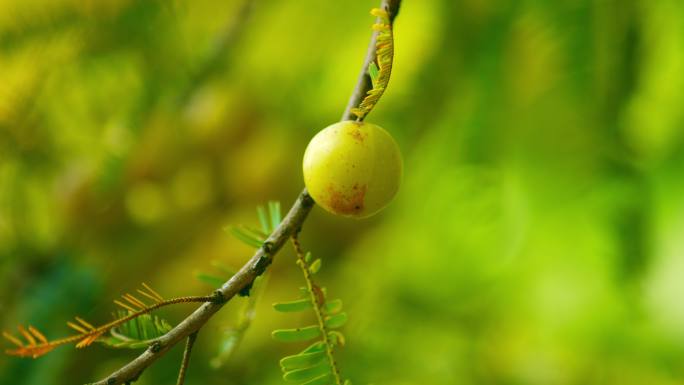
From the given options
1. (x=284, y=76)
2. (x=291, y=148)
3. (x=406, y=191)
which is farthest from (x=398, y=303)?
(x=284, y=76)

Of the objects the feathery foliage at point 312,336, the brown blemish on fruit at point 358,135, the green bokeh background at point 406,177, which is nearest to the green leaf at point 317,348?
the feathery foliage at point 312,336

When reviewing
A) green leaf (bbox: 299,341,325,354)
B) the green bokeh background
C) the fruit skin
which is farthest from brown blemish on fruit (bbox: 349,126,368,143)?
the green bokeh background

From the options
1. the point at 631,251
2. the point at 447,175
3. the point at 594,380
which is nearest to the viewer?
the point at 631,251

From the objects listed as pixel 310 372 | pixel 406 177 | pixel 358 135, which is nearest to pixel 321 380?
pixel 310 372

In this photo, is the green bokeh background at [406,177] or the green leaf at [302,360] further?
the green bokeh background at [406,177]

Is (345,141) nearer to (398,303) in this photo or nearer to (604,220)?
(604,220)

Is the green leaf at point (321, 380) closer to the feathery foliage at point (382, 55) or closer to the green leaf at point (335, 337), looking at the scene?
the green leaf at point (335, 337)
